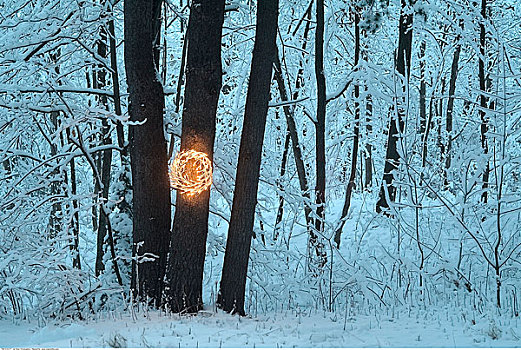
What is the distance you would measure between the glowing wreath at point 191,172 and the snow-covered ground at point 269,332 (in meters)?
1.49

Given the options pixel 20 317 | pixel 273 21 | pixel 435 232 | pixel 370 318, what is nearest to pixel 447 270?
pixel 370 318

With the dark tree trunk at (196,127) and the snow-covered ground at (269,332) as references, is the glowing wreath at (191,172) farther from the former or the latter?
the snow-covered ground at (269,332)

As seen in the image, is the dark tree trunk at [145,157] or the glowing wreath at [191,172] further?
the dark tree trunk at [145,157]

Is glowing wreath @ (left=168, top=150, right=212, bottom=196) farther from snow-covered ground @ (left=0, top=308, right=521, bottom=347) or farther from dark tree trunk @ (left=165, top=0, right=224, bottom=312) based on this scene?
snow-covered ground @ (left=0, top=308, right=521, bottom=347)

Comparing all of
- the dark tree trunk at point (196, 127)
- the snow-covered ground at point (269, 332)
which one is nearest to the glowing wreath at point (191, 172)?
the dark tree trunk at point (196, 127)

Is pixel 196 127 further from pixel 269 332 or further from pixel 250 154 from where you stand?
pixel 269 332

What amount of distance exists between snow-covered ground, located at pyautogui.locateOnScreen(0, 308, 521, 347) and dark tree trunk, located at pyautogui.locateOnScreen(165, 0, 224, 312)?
0.45 m

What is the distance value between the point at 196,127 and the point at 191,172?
556 mm

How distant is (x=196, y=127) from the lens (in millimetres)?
6320

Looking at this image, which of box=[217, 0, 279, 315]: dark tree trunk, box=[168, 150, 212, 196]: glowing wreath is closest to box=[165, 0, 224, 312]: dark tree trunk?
box=[168, 150, 212, 196]: glowing wreath

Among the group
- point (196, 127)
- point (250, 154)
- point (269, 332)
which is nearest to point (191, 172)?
point (196, 127)

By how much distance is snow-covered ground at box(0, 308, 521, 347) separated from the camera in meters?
4.78

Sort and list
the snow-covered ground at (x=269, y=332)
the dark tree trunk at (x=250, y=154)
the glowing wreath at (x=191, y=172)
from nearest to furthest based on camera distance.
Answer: the snow-covered ground at (x=269, y=332) → the glowing wreath at (x=191, y=172) → the dark tree trunk at (x=250, y=154)

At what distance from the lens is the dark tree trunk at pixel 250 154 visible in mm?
6582
